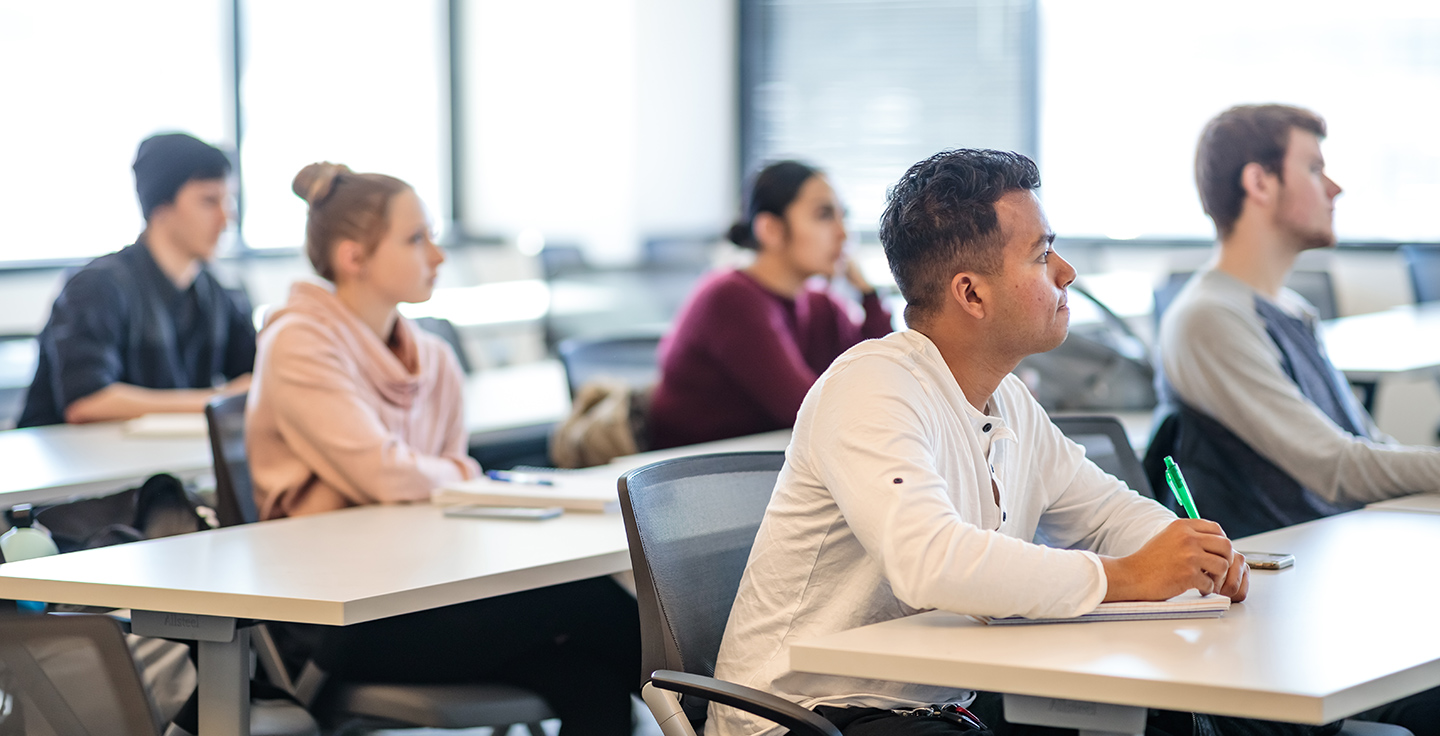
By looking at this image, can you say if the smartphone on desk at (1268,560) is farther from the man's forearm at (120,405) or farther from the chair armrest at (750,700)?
the man's forearm at (120,405)

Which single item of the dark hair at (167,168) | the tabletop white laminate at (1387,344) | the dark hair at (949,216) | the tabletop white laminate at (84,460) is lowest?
the tabletop white laminate at (84,460)

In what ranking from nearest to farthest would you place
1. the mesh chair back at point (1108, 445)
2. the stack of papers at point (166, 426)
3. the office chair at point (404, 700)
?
the office chair at point (404, 700)
the mesh chair back at point (1108, 445)
the stack of papers at point (166, 426)

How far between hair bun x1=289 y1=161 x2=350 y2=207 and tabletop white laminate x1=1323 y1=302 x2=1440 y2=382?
2.28 m

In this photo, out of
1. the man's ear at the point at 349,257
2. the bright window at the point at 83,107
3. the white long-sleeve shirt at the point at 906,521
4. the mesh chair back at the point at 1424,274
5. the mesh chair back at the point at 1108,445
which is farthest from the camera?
the bright window at the point at 83,107

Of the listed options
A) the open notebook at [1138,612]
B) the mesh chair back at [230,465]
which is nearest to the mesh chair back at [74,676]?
the mesh chair back at [230,465]

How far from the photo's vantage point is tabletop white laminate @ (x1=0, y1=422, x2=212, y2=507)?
248cm

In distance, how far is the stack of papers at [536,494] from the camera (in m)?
2.23

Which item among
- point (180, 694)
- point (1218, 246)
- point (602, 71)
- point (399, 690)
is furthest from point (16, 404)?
point (602, 71)

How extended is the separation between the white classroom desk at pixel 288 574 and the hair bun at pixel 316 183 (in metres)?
0.74

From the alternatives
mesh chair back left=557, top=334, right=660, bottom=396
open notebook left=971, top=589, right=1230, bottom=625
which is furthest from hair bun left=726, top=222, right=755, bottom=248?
open notebook left=971, top=589, right=1230, bottom=625

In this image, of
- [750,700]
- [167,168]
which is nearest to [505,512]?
[750,700]

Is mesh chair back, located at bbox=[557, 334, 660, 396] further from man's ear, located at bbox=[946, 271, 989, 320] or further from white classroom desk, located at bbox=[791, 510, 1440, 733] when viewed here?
white classroom desk, located at bbox=[791, 510, 1440, 733]

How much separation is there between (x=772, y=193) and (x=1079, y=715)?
2.32 m

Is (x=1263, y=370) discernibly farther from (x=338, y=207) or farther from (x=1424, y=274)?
(x=1424, y=274)
